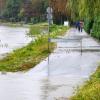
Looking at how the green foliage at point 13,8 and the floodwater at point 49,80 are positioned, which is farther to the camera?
the green foliage at point 13,8

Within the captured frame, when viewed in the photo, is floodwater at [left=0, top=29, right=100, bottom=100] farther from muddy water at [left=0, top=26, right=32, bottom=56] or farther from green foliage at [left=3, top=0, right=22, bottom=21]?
green foliage at [left=3, top=0, right=22, bottom=21]

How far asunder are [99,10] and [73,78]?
316 centimetres

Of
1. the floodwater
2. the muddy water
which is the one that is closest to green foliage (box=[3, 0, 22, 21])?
the muddy water

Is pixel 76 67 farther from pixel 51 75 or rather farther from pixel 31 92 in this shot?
pixel 31 92

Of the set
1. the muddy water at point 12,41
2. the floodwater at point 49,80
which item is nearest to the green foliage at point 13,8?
the muddy water at point 12,41

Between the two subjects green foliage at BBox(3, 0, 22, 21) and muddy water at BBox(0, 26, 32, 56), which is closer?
muddy water at BBox(0, 26, 32, 56)

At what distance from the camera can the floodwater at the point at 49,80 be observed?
1527cm

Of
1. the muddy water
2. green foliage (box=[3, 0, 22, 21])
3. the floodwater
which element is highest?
the floodwater

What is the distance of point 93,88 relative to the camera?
14.1 metres

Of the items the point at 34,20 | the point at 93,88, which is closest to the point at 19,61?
the point at 93,88

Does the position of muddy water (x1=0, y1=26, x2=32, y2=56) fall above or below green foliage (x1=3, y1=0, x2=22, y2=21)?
above

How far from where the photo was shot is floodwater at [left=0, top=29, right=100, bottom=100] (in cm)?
1527

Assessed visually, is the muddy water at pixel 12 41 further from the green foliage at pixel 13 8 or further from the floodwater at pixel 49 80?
the green foliage at pixel 13 8

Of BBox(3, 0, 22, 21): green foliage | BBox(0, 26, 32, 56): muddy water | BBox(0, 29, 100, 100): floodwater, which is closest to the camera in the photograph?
BBox(0, 29, 100, 100): floodwater
